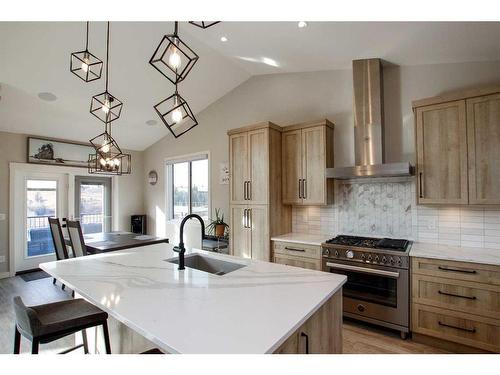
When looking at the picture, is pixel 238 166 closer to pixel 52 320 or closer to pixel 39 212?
pixel 52 320

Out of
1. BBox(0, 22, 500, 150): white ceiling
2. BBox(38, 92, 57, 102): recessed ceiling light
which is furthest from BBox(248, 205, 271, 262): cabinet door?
BBox(38, 92, 57, 102): recessed ceiling light

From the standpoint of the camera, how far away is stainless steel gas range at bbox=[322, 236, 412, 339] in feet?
8.43

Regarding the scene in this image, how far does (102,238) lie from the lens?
409 centimetres

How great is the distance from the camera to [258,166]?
11.6ft

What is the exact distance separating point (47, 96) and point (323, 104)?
419 cm

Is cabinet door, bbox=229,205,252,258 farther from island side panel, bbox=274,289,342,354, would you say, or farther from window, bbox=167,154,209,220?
island side panel, bbox=274,289,342,354

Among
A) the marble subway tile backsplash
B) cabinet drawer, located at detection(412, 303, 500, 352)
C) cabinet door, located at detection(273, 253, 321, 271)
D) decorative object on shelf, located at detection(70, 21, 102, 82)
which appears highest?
decorative object on shelf, located at detection(70, 21, 102, 82)

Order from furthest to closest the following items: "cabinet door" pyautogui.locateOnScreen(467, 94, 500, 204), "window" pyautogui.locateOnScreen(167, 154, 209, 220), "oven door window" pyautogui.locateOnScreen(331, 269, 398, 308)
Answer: "window" pyautogui.locateOnScreen(167, 154, 209, 220) → "oven door window" pyautogui.locateOnScreen(331, 269, 398, 308) → "cabinet door" pyautogui.locateOnScreen(467, 94, 500, 204)

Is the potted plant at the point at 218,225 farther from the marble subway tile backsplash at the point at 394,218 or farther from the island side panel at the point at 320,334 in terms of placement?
the island side panel at the point at 320,334

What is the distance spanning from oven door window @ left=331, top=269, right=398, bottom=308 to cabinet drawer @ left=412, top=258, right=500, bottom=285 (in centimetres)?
29

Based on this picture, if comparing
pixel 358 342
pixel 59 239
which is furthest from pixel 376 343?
pixel 59 239
